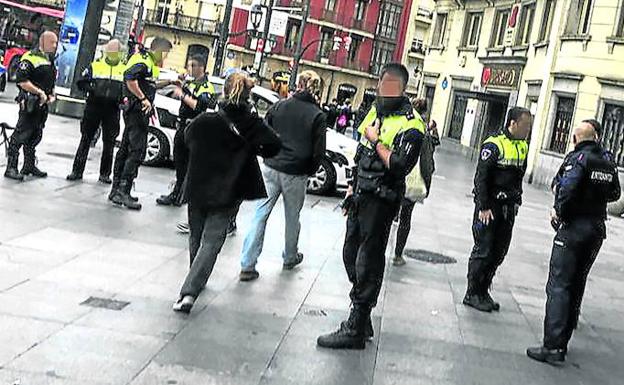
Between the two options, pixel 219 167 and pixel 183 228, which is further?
pixel 183 228

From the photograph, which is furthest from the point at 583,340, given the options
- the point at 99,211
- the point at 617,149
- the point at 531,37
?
the point at 531,37

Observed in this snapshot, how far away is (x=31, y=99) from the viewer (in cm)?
1083

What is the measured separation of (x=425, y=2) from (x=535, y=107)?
49634mm

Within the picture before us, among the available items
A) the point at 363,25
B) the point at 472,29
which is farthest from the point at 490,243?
the point at 363,25

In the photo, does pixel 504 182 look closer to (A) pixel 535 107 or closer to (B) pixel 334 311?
(B) pixel 334 311

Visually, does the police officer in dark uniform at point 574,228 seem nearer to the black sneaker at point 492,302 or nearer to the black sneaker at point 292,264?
the black sneaker at point 492,302

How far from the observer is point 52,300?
Answer: 6.12 metres

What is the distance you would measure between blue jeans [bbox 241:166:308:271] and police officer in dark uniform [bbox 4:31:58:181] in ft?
13.7

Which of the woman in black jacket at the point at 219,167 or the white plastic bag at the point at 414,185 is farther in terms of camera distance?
the white plastic bag at the point at 414,185

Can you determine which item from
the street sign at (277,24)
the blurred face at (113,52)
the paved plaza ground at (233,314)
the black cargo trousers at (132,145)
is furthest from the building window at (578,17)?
the black cargo trousers at (132,145)

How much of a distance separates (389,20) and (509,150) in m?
69.6

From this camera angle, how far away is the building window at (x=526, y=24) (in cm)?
3052

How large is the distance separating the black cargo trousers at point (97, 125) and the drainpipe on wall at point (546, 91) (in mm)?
17619

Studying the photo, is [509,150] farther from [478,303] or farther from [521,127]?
[478,303]
